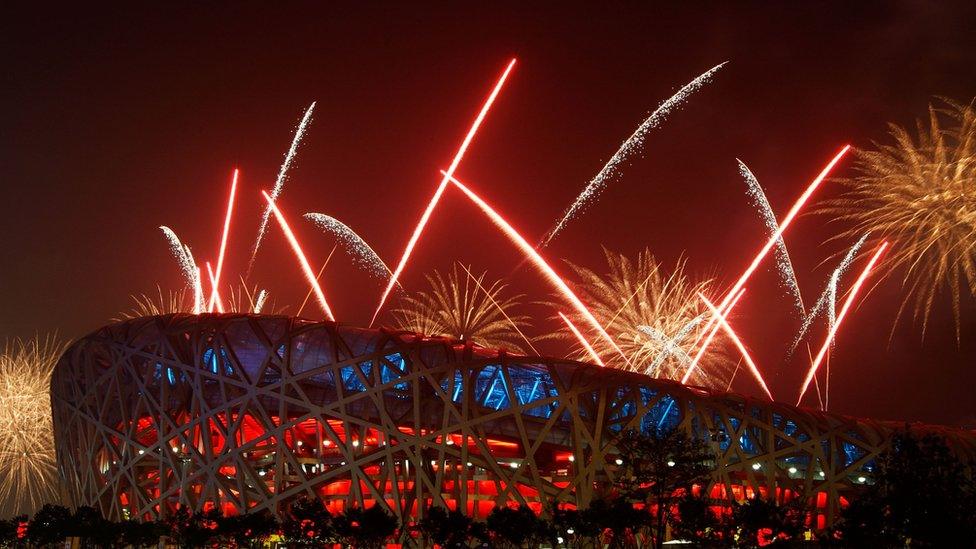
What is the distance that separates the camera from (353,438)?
5059 cm

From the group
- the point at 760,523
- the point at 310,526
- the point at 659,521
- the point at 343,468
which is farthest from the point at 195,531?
the point at 760,523

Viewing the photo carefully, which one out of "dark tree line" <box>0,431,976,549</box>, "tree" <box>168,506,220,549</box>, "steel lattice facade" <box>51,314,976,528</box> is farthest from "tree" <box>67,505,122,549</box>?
"steel lattice facade" <box>51,314,976,528</box>

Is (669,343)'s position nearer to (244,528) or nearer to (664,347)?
(664,347)

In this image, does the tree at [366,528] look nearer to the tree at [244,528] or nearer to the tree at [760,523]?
the tree at [244,528]

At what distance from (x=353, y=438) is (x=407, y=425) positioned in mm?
3634

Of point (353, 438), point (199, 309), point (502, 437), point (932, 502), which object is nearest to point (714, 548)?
point (932, 502)

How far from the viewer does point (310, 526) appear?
39469 mm

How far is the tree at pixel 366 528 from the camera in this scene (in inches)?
1432

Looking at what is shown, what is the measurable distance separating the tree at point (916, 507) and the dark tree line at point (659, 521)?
1.3 inches

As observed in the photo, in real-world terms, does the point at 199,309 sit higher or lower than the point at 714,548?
higher

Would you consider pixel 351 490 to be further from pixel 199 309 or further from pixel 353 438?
pixel 199 309

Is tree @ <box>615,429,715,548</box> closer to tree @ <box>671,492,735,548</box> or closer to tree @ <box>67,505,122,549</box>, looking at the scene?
tree @ <box>671,492,735,548</box>

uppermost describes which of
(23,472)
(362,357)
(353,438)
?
(362,357)

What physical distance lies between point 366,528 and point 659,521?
37.8ft
